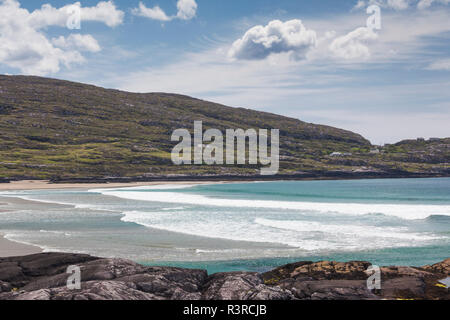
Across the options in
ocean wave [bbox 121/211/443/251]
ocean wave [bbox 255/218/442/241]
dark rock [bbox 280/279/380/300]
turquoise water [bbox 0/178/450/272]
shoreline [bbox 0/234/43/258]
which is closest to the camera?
dark rock [bbox 280/279/380/300]

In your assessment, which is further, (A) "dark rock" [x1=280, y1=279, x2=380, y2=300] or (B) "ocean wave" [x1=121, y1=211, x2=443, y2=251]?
(B) "ocean wave" [x1=121, y1=211, x2=443, y2=251]

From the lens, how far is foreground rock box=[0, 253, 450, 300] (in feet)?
42.5

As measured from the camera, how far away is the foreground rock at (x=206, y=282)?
510 inches

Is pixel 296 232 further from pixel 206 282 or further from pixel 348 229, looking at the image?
pixel 206 282

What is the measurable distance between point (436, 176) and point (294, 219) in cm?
16791

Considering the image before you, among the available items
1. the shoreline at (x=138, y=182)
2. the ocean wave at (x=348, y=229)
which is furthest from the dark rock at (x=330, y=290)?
the shoreline at (x=138, y=182)

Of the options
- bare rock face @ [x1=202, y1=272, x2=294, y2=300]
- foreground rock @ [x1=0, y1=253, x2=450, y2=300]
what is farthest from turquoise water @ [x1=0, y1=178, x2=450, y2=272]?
bare rock face @ [x1=202, y1=272, x2=294, y2=300]

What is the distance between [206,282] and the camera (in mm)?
15664

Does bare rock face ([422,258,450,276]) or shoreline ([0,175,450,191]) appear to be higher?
bare rock face ([422,258,450,276])

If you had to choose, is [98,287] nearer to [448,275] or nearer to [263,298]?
[263,298]

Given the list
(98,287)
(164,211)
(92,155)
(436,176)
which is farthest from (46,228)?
(436,176)

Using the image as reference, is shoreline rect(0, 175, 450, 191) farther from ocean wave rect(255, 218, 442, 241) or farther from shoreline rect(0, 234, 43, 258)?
ocean wave rect(255, 218, 442, 241)

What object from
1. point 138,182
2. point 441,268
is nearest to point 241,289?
point 441,268

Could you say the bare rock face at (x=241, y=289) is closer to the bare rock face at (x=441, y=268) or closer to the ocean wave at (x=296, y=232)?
the bare rock face at (x=441, y=268)
